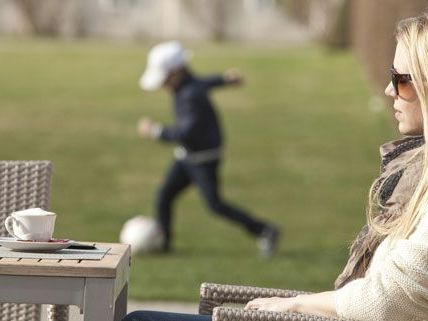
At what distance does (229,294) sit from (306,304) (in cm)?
54

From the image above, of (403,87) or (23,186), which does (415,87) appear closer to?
(403,87)

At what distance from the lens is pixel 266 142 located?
19297 millimetres

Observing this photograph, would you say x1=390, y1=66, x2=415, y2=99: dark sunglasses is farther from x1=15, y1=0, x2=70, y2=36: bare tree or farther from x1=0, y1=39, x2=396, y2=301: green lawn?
x1=15, y1=0, x2=70, y2=36: bare tree

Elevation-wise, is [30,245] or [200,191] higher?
[30,245]

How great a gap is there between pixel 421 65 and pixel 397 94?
0.16 meters

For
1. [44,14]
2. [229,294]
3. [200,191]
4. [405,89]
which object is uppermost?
[405,89]

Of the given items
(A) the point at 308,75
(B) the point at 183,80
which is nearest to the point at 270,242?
(B) the point at 183,80

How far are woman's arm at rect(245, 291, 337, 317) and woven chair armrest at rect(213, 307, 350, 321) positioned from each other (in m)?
0.11

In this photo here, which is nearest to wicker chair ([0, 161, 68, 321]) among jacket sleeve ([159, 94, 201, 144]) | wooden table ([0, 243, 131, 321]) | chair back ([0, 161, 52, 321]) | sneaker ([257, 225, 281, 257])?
chair back ([0, 161, 52, 321])

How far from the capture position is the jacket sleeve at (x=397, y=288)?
381 cm

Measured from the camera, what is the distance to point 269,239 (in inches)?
454

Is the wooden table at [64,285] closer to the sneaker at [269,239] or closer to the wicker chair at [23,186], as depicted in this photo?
the wicker chair at [23,186]

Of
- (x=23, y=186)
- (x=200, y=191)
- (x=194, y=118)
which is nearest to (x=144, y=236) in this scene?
(x=200, y=191)

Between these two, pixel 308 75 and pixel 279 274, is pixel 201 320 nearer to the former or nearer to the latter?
pixel 279 274
